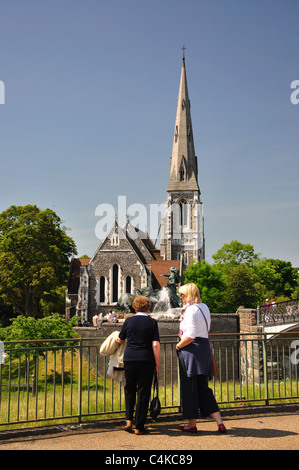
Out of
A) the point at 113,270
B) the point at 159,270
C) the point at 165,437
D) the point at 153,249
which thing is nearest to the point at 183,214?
the point at 153,249

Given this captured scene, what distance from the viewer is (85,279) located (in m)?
45.3

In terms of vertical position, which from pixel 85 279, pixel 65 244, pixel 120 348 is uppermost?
pixel 65 244

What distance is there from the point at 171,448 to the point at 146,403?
691mm

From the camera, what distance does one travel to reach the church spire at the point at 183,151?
210 feet

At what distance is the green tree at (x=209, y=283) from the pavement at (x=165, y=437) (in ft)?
Answer: 119

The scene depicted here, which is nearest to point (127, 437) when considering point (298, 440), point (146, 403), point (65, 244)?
point (146, 403)

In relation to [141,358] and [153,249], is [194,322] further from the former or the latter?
[153,249]

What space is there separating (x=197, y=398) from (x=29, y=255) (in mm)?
35854

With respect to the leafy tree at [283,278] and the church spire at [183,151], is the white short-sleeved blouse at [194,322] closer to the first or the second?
the leafy tree at [283,278]

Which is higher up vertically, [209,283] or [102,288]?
[209,283]

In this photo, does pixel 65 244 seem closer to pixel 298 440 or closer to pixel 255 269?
pixel 255 269

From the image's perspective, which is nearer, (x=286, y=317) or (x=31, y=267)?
(x=286, y=317)

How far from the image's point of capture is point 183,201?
63.2 meters
